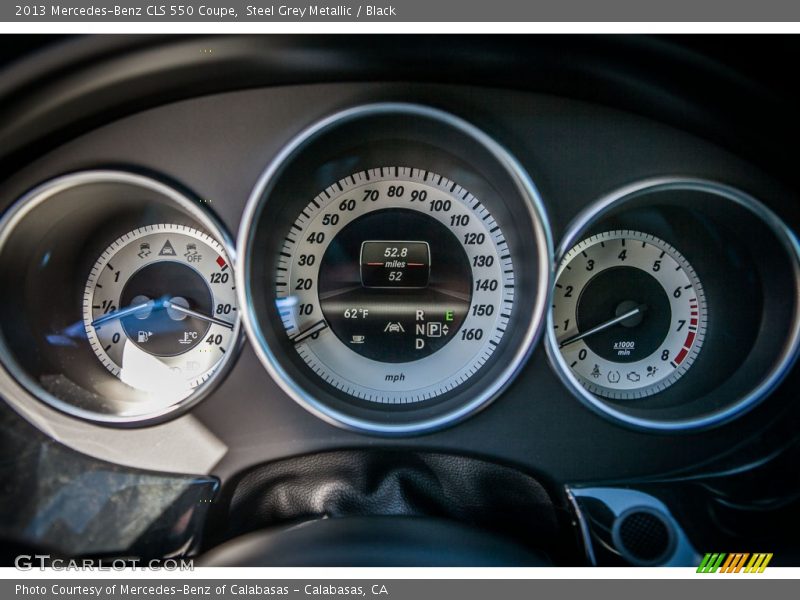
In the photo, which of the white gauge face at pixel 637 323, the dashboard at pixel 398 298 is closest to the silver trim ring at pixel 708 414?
the dashboard at pixel 398 298

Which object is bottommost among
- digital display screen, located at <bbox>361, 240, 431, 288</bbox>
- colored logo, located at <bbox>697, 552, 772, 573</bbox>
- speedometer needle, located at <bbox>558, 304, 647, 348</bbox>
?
colored logo, located at <bbox>697, 552, 772, 573</bbox>

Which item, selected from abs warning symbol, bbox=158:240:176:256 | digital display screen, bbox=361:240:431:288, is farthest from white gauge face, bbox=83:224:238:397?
digital display screen, bbox=361:240:431:288

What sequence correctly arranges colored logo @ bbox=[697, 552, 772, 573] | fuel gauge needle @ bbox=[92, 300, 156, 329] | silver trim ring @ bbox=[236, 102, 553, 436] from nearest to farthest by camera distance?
colored logo @ bbox=[697, 552, 772, 573] < silver trim ring @ bbox=[236, 102, 553, 436] < fuel gauge needle @ bbox=[92, 300, 156, 329]

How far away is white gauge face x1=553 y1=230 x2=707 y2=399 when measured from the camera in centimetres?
202

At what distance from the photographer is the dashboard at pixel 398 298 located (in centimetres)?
170

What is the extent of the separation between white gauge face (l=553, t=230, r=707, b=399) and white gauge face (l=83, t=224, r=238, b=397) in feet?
3.30

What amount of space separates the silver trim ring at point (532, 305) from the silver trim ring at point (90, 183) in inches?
2.5

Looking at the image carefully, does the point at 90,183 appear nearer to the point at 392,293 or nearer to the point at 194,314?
the point at 194,314

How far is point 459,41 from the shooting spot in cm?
164

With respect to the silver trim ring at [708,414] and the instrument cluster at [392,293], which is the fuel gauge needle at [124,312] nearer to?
the instrument cluster at [392,293]

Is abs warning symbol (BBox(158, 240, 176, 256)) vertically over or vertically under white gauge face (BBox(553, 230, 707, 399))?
over

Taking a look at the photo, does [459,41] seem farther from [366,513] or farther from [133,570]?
[133,570]

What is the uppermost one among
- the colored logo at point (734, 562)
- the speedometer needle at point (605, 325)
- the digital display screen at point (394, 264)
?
the digital display screen at point (394, 264)

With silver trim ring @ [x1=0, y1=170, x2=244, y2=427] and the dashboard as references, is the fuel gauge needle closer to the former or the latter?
the dashboard
